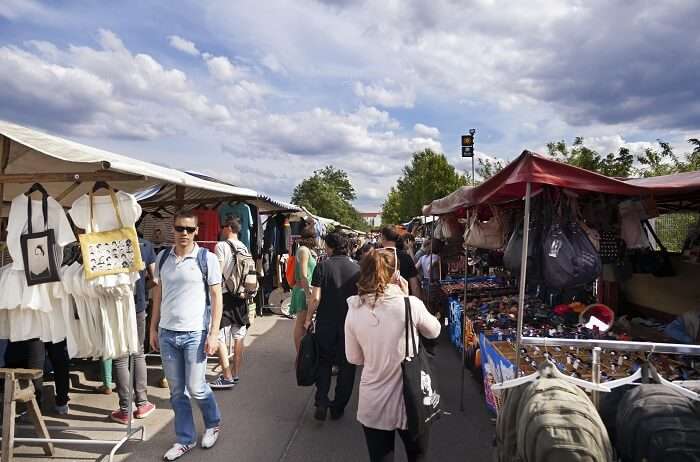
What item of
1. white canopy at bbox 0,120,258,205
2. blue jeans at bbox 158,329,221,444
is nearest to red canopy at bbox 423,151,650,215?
white canopy at bbox 0,120,258,205

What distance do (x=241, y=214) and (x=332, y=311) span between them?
10.9 ft

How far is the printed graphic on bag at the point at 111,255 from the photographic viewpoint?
3053 millimetres

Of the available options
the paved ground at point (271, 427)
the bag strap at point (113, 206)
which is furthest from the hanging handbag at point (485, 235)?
the bag strap at point (113, 206)

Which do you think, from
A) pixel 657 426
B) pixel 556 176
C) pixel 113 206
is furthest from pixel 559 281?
pixel 113 206

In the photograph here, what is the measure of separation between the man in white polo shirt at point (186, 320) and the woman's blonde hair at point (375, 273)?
58.9 inches

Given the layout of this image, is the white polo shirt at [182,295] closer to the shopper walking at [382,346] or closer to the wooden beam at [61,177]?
the wooden beam at [61,177]

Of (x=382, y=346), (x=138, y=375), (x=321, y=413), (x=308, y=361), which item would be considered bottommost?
(x=321, y=413)

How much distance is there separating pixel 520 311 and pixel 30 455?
Result: 3.84 m

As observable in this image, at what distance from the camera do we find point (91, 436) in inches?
151

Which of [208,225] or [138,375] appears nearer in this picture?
[138,375]

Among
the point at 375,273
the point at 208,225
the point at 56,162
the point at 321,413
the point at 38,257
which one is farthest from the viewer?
the point at 208,225

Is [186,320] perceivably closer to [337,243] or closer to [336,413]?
[337,243]

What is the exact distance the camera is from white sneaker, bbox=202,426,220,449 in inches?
143

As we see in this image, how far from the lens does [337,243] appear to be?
4203 millimetres
